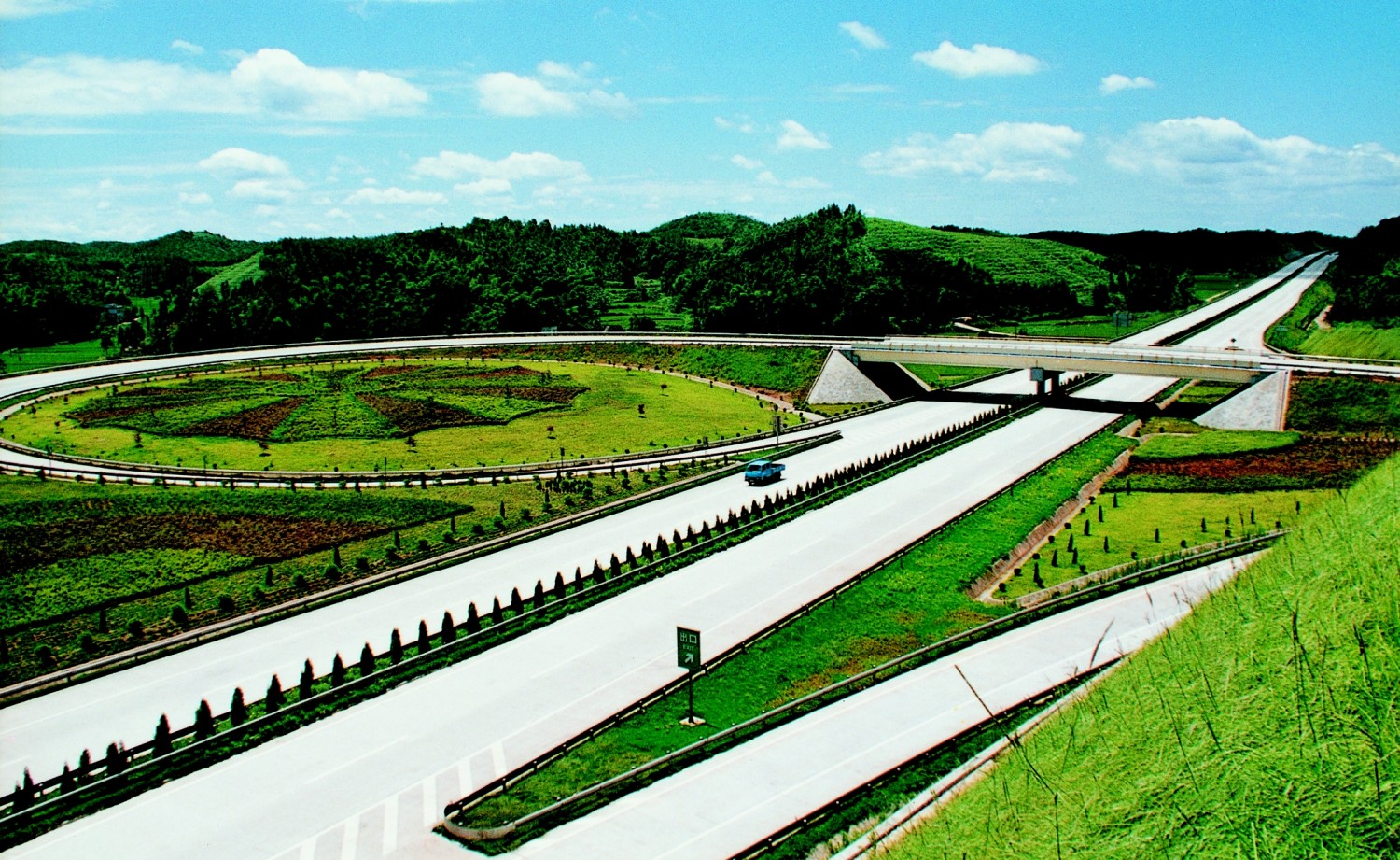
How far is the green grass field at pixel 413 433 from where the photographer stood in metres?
58.7

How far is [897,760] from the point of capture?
2294 cm

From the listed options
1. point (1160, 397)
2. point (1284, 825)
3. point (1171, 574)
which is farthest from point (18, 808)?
point (1160, 397)

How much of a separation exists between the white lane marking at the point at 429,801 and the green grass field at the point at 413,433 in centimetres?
3543

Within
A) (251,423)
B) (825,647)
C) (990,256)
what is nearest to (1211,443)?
(825,647)

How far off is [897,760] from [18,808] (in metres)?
18.9

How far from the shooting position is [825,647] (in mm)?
30000

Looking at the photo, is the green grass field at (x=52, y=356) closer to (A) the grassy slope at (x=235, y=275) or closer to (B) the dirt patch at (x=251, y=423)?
(A) the grassy slope at (x=235, y=275)

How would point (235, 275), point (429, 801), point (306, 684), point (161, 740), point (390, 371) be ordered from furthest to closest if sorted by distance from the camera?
point (235, 275) → point (390, 371) → point (306, 684) → point (161, 740) → point (429, 801)

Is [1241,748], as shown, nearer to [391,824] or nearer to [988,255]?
[391,824]

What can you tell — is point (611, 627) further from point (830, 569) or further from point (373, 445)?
point (373, 445)

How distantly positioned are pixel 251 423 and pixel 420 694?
155 feet

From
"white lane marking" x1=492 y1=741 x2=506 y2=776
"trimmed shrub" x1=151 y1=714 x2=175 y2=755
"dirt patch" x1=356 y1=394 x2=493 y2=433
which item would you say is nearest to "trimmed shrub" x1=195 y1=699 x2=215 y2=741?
"trimmed shrub" x1=151 y1=714 x2=175 y2=755

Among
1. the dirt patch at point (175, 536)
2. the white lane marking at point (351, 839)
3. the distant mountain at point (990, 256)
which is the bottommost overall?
the white lane marking at point (351, 839)

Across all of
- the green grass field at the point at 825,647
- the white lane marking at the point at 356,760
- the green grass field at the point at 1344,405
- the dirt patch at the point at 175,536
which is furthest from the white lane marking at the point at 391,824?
the green grass field at the point at 1344,405
